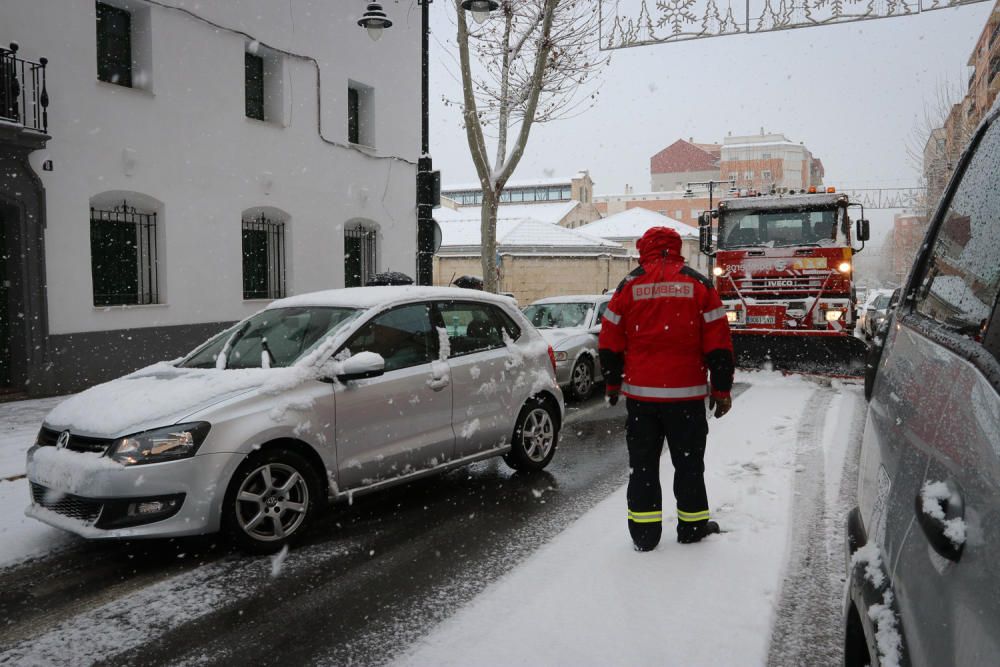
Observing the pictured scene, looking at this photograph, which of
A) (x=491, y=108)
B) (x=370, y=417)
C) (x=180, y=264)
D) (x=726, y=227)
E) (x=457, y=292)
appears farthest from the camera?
(x=491, y=108)

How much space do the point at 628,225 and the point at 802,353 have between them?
156 ft

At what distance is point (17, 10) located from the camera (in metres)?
10.3

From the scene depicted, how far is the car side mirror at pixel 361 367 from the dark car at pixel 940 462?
3242 millimetres

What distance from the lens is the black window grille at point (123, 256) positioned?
1181cm

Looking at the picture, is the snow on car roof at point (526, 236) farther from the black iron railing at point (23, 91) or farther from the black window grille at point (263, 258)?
the black iron railing at point (23, 91)

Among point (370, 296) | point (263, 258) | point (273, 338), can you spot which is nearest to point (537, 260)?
point (263, 258)

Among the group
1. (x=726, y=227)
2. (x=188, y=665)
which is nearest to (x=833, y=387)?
(x=726, y=227)

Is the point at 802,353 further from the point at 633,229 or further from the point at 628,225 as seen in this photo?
the point at 628,225

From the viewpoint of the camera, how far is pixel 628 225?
2330 inches

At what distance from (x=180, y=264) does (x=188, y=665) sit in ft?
34.6

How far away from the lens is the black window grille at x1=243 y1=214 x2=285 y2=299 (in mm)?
14562

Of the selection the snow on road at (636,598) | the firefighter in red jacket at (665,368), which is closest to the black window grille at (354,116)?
the snow on road at (636,598)

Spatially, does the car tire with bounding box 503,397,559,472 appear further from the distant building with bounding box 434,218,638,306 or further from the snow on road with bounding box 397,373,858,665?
the distant building with bounding box 434,218,638,306

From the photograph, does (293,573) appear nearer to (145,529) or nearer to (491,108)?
(145,529)
